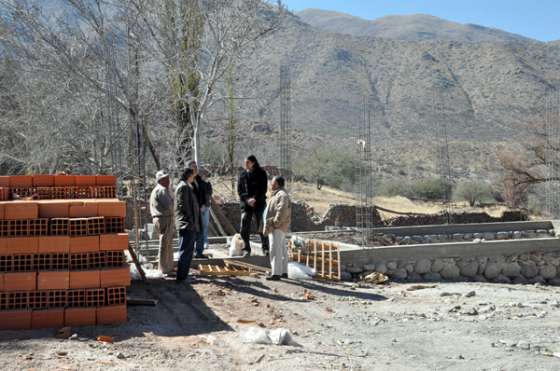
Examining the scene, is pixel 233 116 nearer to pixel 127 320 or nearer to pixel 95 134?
pixel 95 134

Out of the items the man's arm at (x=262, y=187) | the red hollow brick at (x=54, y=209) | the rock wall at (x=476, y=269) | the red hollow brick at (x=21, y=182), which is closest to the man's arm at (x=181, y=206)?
the man's arm at (x=262, y=187)

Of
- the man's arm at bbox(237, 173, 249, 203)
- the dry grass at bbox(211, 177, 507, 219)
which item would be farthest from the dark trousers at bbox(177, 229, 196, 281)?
the dry grass at bbox(211, 177, 507, 219)

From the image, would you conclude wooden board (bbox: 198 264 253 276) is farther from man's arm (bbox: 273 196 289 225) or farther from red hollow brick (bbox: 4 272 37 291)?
red hollow brick (bbox: 4 272 37 291)

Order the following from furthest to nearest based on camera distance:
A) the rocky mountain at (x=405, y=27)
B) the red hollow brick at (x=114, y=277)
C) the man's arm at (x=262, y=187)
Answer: the rocky mountain at (x=405, y=27), the man's arm at (x=262, y=187), the red hollow brick at (x=114, y=277)

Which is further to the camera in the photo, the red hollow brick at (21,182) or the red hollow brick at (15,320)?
the red hollow brick at (21,182)

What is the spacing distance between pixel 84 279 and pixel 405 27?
127m

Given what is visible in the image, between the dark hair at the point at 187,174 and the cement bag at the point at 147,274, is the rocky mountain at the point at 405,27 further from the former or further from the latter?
the cement bag at the point at 147,274

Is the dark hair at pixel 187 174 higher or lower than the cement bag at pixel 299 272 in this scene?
higher

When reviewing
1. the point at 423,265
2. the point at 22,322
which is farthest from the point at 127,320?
the point at 423,265

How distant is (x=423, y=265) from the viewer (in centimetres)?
1279

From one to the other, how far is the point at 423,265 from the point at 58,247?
7.80 m

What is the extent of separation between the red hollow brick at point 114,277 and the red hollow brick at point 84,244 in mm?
261

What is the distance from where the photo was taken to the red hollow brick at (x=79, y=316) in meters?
6.81

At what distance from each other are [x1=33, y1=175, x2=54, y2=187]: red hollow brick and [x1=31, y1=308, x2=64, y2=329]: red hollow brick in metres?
2.09
